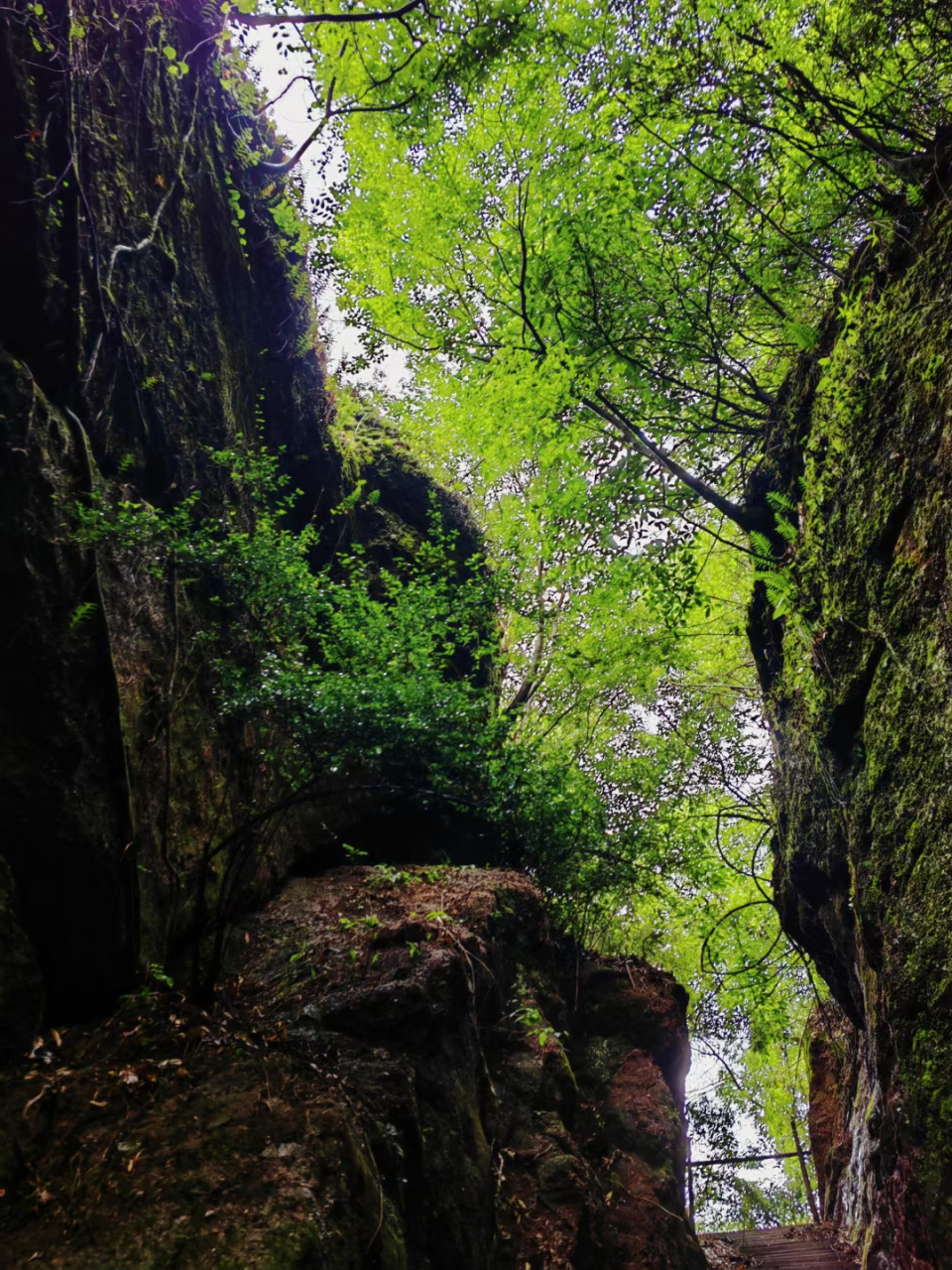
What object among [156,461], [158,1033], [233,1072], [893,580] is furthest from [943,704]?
[156,461]

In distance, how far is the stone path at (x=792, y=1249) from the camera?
765 cm

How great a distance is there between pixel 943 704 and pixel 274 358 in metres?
9.18

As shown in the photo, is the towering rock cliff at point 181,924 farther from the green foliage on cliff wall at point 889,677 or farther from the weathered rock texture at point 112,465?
the green foliage on cliff wall at point 889,677

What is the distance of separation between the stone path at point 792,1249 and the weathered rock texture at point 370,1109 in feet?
7.29

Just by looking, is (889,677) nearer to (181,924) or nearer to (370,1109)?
(370,1109)

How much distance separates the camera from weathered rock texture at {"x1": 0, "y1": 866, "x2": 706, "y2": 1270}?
9.28ft

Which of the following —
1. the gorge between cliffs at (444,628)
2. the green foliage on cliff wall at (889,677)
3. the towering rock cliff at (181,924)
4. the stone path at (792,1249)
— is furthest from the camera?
the stone path at (792,1249)

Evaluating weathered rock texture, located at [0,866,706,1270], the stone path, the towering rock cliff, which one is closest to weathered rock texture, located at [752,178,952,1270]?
the stone path

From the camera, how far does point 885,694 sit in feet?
15.8

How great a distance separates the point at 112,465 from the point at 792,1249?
38.7 feet

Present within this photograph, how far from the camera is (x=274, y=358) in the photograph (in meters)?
9.62

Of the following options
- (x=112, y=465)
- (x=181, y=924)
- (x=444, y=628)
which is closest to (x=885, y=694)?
(x=444, y=628)

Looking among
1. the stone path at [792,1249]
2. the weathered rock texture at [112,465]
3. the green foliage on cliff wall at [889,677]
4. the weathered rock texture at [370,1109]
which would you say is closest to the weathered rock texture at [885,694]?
the green foliage on cliff wall at [889,677]

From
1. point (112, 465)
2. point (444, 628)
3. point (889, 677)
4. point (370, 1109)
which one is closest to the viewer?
point (370, 1109)
